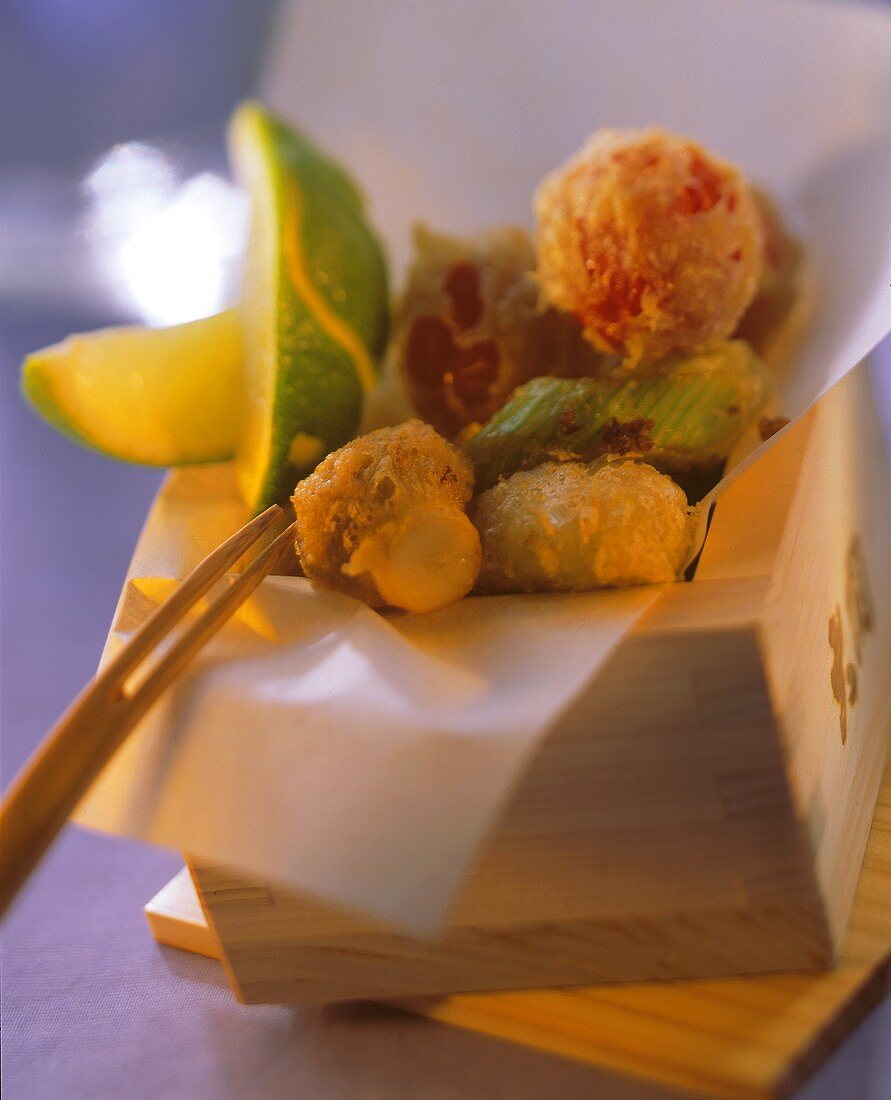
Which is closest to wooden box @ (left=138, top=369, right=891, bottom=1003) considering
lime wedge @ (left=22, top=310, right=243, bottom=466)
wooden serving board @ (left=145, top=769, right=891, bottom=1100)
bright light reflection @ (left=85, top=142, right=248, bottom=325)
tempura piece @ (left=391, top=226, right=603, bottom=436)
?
wooden serving board @ (left=145, top=769, right=891, bottom=1100)

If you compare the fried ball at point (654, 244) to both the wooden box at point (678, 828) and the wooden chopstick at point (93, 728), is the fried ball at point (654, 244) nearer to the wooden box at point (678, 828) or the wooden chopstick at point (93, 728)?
the wooden box at point (678, 828)

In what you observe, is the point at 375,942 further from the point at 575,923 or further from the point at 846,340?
the point at 846,340

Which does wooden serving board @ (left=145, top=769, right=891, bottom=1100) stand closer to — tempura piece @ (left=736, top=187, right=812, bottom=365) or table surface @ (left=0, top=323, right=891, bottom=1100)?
table surface @ (left=0, top=323, right=891, bottom=1100)

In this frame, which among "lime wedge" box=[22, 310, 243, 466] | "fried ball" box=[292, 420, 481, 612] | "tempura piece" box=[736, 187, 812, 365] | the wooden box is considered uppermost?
"lime wedge" box=[22, 310, 243, 466]

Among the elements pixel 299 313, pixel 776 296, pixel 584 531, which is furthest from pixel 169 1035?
pixel 776 296

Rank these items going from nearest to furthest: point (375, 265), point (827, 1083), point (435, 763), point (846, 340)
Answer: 1. point (435, 763)
2. point (827, 1083)
3. point (846, 340)
4. point (375, 265)

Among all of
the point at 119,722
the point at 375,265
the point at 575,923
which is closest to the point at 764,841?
the point at 575,923
